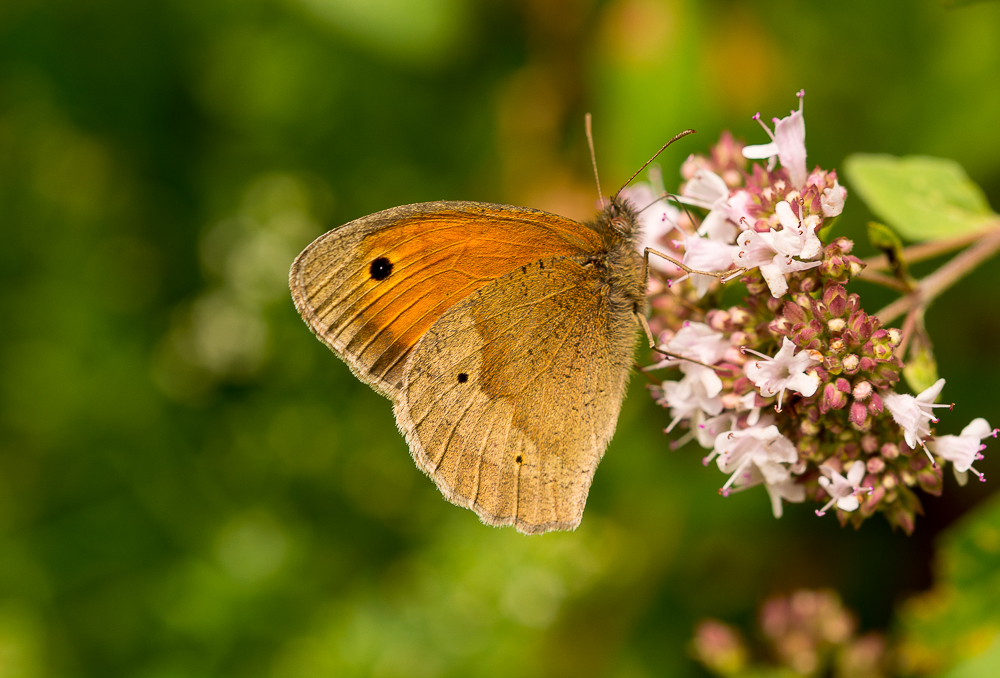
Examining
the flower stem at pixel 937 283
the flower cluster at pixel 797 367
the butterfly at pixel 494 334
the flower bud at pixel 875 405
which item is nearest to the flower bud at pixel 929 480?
the flower cluster at pixel 797 367

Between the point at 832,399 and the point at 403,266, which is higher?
the point at 403,266

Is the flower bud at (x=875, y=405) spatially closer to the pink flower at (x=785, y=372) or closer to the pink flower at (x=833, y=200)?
the pink flower at (x=785, y=372)

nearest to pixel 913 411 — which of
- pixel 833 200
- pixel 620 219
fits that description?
pixel 833 200

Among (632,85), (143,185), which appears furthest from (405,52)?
(143,185)

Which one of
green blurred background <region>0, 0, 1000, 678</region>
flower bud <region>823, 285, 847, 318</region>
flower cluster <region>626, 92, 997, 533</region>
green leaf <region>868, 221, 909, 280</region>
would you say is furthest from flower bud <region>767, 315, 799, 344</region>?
green blurred background <region>0, 0, 1000, 678</region>

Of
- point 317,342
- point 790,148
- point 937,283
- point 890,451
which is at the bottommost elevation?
point 890,451

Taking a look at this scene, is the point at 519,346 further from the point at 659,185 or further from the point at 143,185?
the point at 143,185

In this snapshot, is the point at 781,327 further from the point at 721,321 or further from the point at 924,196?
the point at 924,196

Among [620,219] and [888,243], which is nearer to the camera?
[888,243]
